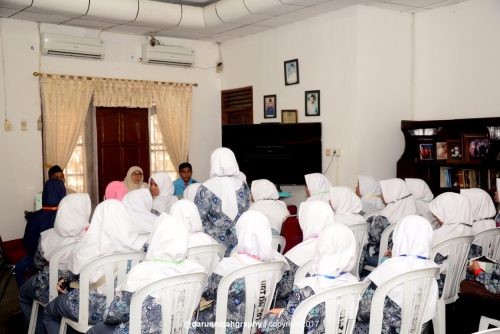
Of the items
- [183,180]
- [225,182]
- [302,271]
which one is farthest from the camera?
[183,180]

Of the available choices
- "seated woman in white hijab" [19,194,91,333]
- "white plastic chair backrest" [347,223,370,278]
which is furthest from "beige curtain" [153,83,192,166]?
"white plastic chair backrest" [347,223,370,278]

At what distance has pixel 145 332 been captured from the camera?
2273 mm

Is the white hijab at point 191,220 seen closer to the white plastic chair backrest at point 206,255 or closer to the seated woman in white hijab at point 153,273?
the white plastic chair backrest at point 206,255

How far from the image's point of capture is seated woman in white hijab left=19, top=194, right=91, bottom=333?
322 cm

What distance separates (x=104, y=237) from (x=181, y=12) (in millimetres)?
4284

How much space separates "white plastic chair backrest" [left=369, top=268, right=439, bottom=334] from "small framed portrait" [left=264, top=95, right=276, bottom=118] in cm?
490

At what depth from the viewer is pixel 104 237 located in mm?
2943

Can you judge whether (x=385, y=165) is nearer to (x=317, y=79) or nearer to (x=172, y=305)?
(x=317, y=79)

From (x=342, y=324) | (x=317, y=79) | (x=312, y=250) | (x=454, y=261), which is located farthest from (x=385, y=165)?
(x=342, y=324)

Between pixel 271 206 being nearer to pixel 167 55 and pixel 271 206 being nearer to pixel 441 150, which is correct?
pixel 441 150

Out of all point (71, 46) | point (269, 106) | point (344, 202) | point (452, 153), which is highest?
point (71, 46)

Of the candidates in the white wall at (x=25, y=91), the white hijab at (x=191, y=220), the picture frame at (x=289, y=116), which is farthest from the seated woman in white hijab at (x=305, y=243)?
the white wall at (x=25, y=91)

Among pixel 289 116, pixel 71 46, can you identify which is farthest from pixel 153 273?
pixel 71 46

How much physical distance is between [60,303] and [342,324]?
1504mm
